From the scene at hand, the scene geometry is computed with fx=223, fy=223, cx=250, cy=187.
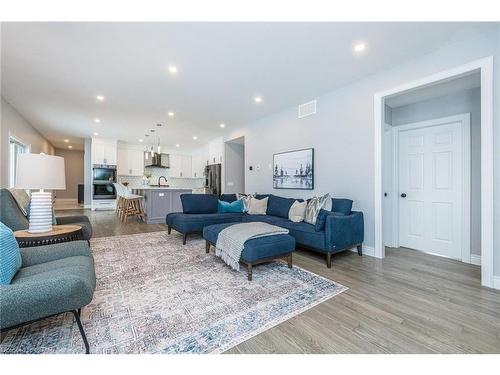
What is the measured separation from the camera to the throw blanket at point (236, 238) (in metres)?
2.46

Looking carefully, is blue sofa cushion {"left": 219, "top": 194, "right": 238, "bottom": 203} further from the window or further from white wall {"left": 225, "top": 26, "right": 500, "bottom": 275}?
the window

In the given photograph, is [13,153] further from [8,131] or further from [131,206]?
[131,206]

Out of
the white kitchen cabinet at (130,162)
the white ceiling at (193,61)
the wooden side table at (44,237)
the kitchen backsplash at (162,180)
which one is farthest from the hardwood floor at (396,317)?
the white kitchen cabinet at (130,162)

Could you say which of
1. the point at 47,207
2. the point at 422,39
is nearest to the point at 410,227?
the point at 422,39

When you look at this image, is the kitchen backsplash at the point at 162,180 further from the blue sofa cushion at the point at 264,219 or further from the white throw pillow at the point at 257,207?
the blue sofa cushion at the point at 264,219

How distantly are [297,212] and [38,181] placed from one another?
10.8 feet

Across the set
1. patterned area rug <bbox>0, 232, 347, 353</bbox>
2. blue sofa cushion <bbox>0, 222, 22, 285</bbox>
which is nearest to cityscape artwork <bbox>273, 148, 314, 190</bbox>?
patterned area rug <bbox>0, 232, 347, 353</bbox>

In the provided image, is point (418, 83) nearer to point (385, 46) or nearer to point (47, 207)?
point (385, 46)

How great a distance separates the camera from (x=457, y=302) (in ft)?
6.48

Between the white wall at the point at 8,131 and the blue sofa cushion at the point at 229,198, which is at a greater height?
the white wall at the point at 8,131

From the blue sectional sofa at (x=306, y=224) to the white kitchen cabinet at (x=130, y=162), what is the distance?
6059mm

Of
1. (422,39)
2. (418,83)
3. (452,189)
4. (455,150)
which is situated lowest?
(452,189)

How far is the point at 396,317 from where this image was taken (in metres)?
1.74
